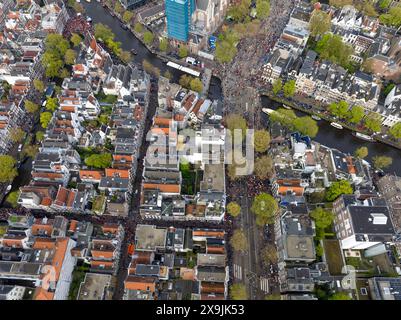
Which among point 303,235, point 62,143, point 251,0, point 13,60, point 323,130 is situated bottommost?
point 303,235

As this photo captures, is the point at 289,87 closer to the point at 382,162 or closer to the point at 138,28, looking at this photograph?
the point at 382,162

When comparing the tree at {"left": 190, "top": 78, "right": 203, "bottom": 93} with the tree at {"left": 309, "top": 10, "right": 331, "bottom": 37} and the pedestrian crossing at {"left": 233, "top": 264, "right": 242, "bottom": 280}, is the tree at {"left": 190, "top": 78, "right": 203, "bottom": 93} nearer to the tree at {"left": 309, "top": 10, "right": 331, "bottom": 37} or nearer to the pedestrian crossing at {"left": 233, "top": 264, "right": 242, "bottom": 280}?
the tree at {"left": 309, "top": 10, "right": 331, "bottom": 37}

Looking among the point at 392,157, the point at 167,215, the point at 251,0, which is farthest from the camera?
the point at 251,0

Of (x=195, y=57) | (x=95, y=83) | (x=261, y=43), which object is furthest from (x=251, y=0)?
(x=95, y=83)

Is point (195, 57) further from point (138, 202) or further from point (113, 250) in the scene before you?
point (113, 250)

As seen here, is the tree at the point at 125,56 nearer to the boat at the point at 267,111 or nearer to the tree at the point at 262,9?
the boat at the point at 267,111

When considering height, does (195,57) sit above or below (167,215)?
above
